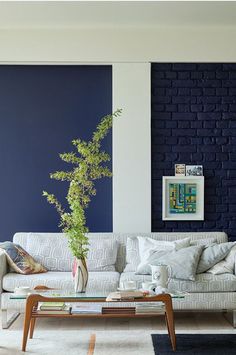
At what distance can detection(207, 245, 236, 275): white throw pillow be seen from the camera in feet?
17.6

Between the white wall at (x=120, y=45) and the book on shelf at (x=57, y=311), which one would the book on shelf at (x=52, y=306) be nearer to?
the book on shelf at (x=57, y=311)

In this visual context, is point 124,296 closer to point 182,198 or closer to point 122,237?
point 122,237

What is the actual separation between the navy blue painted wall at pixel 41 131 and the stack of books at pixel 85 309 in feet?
5.73

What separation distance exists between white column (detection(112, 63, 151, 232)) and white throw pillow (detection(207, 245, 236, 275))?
3.29ft

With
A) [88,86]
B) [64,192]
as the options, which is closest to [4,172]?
[64,192]

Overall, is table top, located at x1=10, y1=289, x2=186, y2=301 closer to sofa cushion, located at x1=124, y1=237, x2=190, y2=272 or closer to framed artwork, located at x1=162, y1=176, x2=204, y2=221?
sofa cushion, located at x1=124, y1=237, x2=190, y2=272

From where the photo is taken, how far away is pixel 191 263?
17.4 ft

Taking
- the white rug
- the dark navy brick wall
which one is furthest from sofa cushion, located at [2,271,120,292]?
the dark navy brick wall

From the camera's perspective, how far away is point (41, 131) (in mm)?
6375

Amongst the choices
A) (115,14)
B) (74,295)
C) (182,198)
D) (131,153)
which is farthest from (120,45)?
(74,295)

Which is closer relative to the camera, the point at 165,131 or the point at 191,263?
the point at 191,263

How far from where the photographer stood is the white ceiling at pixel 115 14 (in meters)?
5.65

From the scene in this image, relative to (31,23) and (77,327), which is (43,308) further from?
(31,23)

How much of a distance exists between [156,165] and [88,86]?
100 cm
